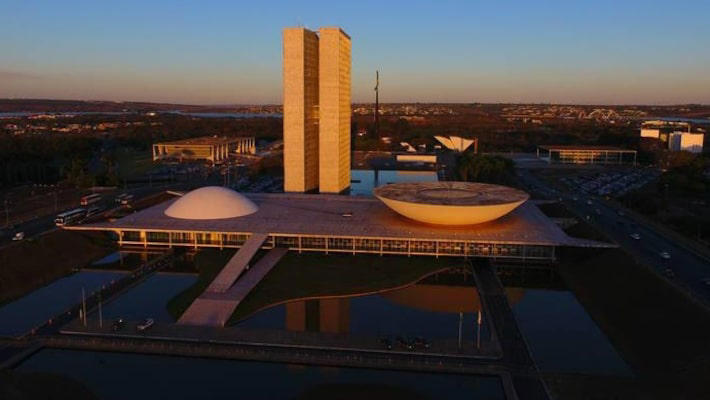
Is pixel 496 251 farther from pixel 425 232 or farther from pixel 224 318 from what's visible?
pixel 224 318

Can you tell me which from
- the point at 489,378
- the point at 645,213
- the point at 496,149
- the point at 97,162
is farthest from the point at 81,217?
the point at 496,149

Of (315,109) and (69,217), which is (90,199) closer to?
(69,217)

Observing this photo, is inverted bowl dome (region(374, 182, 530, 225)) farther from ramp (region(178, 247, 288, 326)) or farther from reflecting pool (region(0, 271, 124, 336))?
reflecting pool (region(0, 271, 124, 336))

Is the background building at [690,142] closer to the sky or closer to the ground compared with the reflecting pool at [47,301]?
closer to the sky

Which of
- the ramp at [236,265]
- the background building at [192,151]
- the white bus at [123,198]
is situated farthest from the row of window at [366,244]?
the background building at [192,151]

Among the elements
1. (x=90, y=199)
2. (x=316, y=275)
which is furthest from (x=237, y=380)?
(x=90, y=199)

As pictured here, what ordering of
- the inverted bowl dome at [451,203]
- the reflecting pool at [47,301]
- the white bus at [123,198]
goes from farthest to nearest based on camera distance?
the white bus at [123,198] < the inverted bowl dome at [451,203] < the reflecting pool at [47,301]

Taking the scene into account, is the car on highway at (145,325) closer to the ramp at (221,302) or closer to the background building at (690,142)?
the ramp at (221,302)
